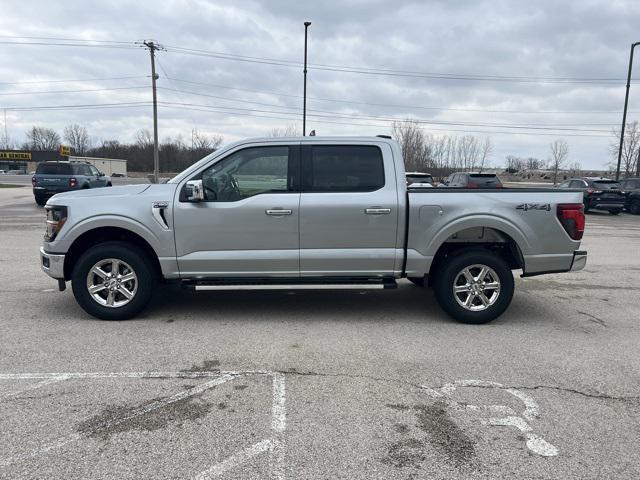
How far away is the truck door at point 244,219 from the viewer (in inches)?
206

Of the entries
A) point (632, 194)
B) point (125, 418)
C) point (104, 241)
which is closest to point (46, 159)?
point (632, 194)

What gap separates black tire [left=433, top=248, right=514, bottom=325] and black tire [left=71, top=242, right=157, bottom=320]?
3.27 metres

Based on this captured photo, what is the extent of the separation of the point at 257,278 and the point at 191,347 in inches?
43.2

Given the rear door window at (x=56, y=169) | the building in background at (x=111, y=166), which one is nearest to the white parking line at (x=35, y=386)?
the rear door window at (x=56, y=169)

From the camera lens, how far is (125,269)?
5.39 m

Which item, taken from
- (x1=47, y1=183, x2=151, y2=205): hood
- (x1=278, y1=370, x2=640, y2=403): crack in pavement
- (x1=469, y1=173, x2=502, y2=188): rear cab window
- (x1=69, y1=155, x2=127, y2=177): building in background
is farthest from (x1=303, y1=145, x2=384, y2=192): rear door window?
(x1=69, y1=155, x2=127, y2=177): building in background

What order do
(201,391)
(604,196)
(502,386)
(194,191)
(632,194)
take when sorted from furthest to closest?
1. (632,194)
2. (604,196)
3. (194,191)
4. (502,386)
5. (201,391)

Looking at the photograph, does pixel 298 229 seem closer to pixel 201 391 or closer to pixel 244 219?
pixel 244 219

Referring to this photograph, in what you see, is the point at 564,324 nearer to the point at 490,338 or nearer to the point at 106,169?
A: the point at 490,338

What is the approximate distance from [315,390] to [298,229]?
1990 mm

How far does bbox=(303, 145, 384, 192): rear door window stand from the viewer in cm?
537

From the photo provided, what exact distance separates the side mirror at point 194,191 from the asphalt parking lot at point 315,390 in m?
1.38

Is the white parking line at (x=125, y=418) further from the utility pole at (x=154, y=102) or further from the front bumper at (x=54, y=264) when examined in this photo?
the utility pole at (x=154, y=102)

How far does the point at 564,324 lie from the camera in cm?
560
